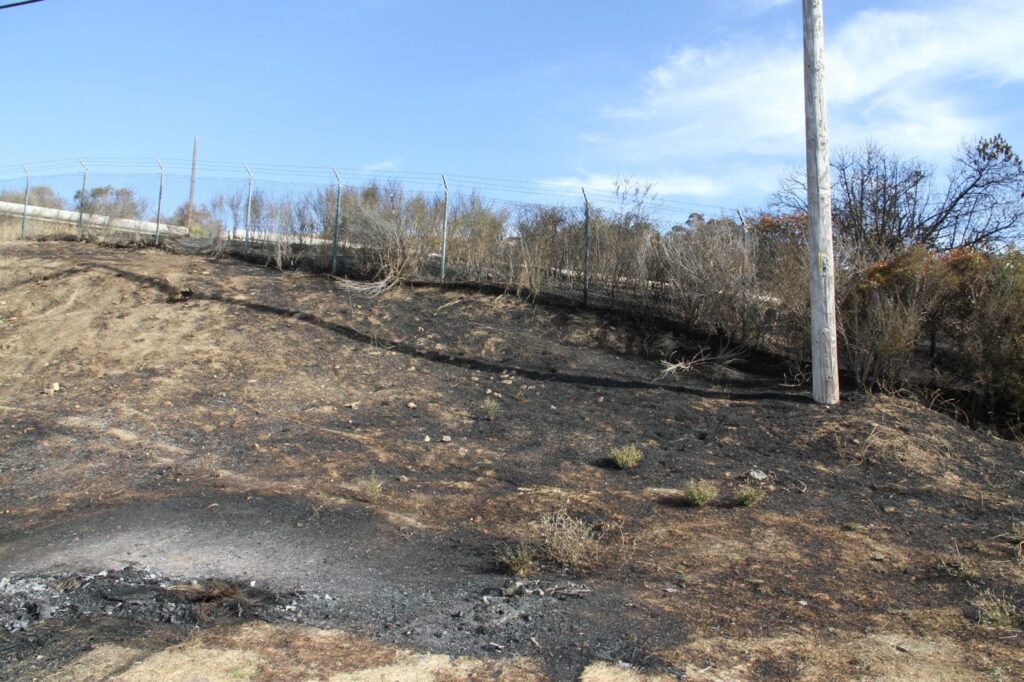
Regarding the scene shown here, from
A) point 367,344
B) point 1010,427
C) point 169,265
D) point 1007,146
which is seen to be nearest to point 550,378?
point 367,344

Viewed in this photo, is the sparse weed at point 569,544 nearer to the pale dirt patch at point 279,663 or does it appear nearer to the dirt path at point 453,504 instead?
the dirt path at point 453,504

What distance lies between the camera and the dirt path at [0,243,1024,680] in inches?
173

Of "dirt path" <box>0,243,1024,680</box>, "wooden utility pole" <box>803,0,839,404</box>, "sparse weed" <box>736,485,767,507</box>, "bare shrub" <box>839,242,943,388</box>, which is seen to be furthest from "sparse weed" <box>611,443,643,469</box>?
"bare shrub" <box>839,242,943,388</box>

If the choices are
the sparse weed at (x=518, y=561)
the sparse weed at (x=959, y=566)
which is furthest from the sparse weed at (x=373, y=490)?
the sparse weed at (x=959, y=566)

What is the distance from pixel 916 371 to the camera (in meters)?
10.8

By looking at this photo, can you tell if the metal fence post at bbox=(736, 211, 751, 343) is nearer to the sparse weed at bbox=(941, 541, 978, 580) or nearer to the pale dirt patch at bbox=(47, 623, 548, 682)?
the sparse weed at bbox=(941, 541, 978, 580)

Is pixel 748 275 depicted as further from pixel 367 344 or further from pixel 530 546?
pixel 530 546

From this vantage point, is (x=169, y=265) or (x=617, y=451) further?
(x=169, y=265)

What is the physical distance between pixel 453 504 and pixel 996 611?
14.2ft

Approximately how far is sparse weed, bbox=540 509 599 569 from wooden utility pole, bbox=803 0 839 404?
5.26m

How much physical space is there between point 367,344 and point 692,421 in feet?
17.5

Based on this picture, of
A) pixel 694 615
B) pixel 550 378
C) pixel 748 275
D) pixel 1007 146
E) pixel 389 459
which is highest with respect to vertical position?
pixel 1007 146

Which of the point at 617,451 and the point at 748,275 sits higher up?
the point at 748,275

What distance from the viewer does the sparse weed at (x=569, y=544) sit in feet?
18.7
